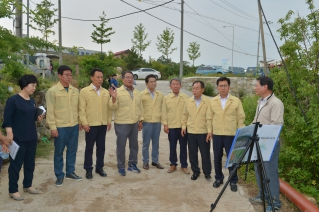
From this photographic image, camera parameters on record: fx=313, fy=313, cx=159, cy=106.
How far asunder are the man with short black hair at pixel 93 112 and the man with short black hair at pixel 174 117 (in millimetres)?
1026

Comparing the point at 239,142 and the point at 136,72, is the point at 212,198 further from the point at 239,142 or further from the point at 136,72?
the point at 136,72

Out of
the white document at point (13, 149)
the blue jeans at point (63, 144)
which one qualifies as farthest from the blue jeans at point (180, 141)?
the white document at point (13, 149)

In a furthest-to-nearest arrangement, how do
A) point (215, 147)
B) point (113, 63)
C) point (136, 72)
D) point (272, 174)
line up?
point (136, 72), point (113, 63), point (215, 147), point (272, 174)

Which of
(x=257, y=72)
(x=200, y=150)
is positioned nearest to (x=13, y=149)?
(x=200, y=150)

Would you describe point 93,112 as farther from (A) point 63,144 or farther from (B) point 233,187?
(B) point 233,187

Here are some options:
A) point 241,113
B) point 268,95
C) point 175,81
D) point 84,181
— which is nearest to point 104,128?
point 84,181

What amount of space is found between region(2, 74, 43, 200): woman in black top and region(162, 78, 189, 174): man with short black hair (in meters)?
2.14

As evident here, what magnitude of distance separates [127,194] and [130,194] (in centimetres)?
4

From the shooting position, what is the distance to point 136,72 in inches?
1142

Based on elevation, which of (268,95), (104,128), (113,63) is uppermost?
(113,63)

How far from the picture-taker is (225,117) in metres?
4.55

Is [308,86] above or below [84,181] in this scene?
above

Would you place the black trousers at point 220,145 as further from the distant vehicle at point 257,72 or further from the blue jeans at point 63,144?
the distant vehicle at point 257,72

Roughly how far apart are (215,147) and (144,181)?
48.9 inches
